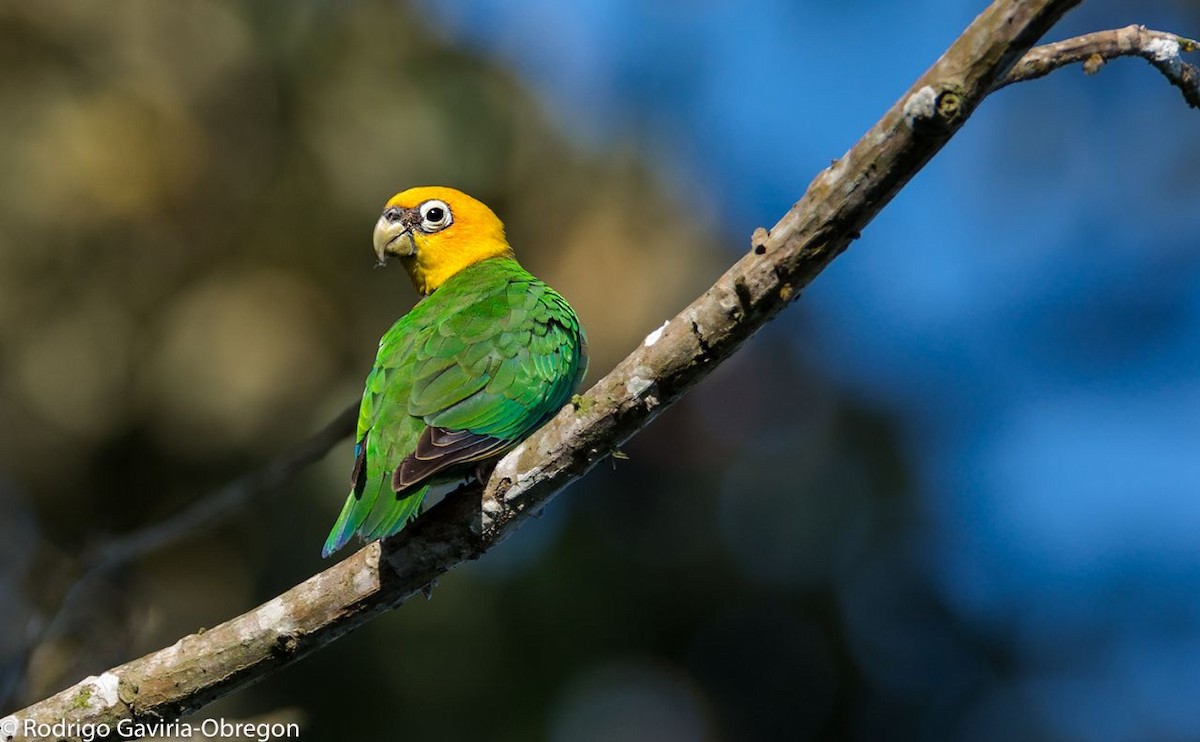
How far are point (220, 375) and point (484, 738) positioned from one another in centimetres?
376

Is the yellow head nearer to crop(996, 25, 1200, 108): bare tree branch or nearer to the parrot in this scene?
the parrot

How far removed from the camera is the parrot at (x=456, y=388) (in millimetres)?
4422

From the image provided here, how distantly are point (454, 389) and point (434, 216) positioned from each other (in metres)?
2.05

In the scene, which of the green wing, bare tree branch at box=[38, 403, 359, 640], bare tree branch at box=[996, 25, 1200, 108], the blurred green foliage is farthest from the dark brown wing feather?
the blurred green foliage

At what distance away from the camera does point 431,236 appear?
6.65 m

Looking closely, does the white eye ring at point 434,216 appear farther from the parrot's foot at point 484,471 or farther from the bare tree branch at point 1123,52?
the bare tree branch at point 1123,52

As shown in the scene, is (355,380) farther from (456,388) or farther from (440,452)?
(440,452)

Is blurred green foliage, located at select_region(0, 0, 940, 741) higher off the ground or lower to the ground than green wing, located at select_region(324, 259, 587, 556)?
higher

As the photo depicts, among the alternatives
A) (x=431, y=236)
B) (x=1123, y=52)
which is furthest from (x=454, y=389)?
(x=1123, y=52)

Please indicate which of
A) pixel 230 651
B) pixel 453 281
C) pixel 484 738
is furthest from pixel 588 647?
pixel 230 651

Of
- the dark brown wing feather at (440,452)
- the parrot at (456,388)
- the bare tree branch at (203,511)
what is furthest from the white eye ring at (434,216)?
the dark brown wing feather at (440,452)

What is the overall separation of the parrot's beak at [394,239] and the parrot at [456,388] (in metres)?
0.54

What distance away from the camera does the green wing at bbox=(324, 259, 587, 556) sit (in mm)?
4430

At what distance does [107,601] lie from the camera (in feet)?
22.6
